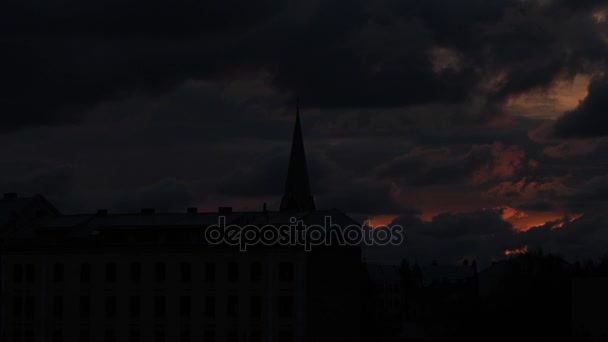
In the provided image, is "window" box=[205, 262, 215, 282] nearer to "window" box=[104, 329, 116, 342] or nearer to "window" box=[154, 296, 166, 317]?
"window" box=[154, 296, 166, 317]

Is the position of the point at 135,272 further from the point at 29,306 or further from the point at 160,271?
the point at 29,306

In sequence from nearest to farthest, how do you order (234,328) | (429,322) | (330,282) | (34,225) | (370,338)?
(234,328) → (330,282) → (34,225) → (370,338) → (429,322)

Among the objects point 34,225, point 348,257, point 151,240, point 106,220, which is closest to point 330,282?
point 348,257

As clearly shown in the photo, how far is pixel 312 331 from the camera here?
82.9m

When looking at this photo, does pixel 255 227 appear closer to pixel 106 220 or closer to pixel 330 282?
pixel 330 282

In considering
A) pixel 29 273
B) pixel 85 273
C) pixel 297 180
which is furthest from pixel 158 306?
pixel 297 180

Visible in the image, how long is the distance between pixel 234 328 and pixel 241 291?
3.36 meters

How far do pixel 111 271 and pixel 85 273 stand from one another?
2729mm

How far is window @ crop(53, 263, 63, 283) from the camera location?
8756cm

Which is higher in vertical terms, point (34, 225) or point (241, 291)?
point (34, 225)

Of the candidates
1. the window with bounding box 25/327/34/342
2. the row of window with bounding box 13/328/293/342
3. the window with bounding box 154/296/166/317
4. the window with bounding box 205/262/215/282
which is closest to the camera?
the row of window with bounding box 13/328/293/342

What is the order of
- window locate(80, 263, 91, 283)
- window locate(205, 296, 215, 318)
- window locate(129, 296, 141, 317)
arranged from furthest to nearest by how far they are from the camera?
window locate(80, 263, 91, 283), window locate(129, 296, 141, 317), window locate(205, 296, 215, 318)

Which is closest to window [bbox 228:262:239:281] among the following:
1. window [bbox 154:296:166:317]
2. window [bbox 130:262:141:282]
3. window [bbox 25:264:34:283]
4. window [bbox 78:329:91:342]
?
window [bbox 154:296:166:317]

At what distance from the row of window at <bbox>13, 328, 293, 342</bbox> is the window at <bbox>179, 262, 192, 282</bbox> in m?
4.74
